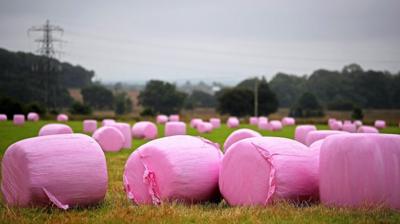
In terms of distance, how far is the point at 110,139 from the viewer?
76.9 ft

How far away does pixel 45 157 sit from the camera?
8039mm

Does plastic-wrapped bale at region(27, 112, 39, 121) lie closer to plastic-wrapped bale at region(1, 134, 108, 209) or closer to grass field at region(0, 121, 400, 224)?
plastic-wrapped bale at region(1, 134, 108, 209)

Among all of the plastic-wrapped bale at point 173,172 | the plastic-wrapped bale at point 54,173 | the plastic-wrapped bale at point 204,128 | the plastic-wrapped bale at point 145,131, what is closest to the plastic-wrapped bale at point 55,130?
the plastic-wrapped bale at point 145,131

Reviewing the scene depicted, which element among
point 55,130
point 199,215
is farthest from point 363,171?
point 55,130

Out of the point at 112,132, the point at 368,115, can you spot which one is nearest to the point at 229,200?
the point at 112,132

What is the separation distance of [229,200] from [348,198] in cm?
167

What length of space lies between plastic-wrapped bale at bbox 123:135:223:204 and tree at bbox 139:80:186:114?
85.1 metres

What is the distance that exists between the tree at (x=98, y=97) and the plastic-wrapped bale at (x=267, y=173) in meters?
102

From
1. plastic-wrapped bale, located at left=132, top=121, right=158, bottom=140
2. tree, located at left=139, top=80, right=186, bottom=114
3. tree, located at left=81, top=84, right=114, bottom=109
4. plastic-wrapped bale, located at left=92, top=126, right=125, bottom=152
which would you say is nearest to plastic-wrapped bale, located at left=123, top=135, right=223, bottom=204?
plastic-wrapped bale, located at left=92, top=126, right=125, bottom=152

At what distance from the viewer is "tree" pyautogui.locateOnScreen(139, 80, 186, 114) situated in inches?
3755

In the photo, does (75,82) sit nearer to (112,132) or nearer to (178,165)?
(112,132)

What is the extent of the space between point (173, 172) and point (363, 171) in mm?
2592

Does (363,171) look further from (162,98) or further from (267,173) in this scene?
(162,98)

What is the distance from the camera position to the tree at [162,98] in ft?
313
